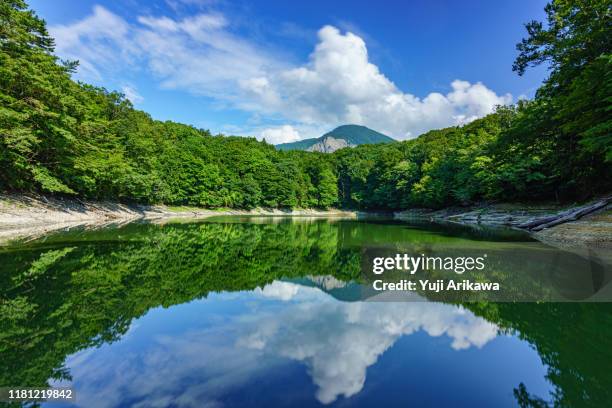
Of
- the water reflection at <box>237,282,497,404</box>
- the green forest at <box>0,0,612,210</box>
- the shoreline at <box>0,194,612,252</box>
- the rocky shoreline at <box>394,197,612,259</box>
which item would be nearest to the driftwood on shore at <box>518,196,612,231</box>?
the rocky shoreline at <box>394,197,612,259</box>

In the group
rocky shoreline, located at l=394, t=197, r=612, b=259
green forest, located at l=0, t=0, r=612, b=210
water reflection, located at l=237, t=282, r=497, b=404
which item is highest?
green forest, located at l=0, t=0, r=612, b=210

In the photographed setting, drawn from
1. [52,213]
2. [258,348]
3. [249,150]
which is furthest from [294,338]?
[249,150]

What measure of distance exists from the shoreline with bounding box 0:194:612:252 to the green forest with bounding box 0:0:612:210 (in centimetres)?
151

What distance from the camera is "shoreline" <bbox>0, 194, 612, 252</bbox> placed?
16.0 metres

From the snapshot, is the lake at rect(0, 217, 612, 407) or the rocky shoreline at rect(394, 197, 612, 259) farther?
the rocky shoreline at rect(394, 197, 612, 259)

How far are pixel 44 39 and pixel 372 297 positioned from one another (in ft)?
108

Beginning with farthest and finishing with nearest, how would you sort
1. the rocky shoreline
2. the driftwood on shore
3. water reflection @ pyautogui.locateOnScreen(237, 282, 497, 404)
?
1. the driftwood on shore
2. the rocky shoreline
3. water reflection @ pyautogui.locateOnScreen(237, 282, 497, 404)

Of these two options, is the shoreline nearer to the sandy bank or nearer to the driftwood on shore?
the sandy bank

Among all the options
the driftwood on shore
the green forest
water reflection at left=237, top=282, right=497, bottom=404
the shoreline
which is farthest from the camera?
the driftwood on shore

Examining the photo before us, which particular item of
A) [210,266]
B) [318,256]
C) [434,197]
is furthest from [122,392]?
[434,197]

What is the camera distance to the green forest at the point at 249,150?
59.1 ft

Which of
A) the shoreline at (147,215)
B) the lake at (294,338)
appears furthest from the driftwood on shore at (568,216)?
the lake at (294,338)

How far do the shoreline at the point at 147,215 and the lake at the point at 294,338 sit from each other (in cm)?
806

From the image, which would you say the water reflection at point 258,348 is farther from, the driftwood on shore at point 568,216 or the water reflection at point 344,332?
the driftwood on shore at point 568,216
